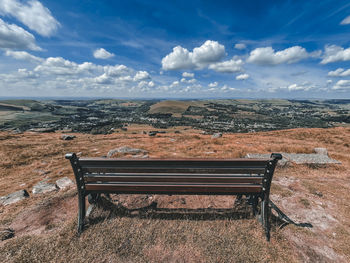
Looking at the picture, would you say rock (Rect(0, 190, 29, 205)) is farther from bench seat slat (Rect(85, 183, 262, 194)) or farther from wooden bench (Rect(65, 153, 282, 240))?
bench seat slat (Rect(85, 183, 262, 194))

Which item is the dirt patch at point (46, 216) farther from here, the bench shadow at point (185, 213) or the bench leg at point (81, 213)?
the bench shadow at point (185, 213)

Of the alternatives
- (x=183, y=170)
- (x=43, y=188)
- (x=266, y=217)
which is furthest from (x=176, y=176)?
(x=43, y=188)

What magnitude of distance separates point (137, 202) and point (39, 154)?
39.5ft

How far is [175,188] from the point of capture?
10.3 feet

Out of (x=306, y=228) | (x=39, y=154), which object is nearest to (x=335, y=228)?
(x=306, y=228)

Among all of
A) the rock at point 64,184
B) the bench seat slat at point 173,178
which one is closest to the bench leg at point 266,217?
the bench seat slat at point 173,178

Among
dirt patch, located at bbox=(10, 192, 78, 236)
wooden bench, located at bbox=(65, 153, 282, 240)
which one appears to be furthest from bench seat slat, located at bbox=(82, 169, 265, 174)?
dirt patch, located at bbox=(10, 192, 78, 236)

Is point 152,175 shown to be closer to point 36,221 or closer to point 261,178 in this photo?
point 261,178

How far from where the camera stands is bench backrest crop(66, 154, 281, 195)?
9.59ft

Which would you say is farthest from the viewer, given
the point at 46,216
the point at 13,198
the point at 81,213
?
the point at 13,198

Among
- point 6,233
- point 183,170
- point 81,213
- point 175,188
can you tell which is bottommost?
point 6,233

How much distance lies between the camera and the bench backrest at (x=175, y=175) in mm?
2924

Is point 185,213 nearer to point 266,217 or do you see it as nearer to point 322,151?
point 266,217

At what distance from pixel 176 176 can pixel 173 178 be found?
0.07m
